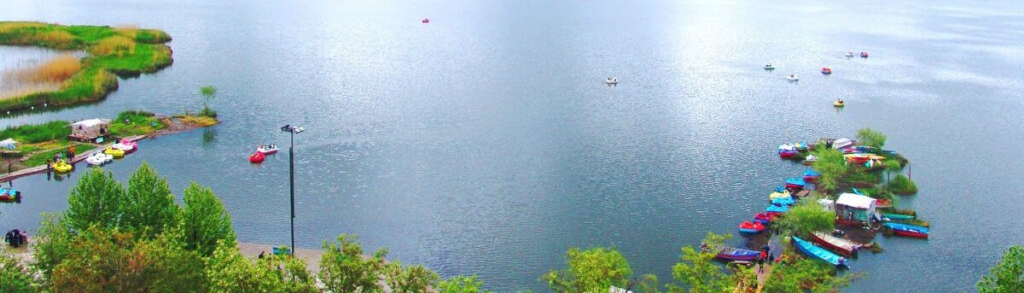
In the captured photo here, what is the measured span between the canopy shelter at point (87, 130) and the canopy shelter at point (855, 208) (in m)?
43.2

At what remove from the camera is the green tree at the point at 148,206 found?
102 feet

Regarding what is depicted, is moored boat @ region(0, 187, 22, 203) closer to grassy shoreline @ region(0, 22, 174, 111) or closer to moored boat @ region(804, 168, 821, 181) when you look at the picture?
grassy shoreline @ region(0, 22, 174, 111)

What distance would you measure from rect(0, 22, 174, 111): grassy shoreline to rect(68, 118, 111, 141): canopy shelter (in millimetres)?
10434

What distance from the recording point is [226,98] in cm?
7012

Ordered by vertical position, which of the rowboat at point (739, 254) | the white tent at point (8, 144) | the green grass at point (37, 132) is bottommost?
the rowboat at point (739, 254)

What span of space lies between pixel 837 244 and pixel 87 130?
43.5 m

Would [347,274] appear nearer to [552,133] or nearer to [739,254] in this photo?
[739,254]

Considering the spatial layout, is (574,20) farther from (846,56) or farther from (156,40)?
(156,40)

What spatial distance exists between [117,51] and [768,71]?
63248 millimetres

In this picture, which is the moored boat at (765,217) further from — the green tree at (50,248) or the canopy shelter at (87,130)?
the canopy shelter at (87,130)

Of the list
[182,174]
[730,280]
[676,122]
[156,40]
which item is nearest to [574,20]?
→ [156,40]

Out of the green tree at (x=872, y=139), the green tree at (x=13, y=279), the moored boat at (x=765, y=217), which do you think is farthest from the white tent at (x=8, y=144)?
the green tree at (x=872, y=139)

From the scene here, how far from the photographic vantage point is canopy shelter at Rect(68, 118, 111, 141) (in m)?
54.8

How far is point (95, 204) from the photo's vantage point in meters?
31.4
